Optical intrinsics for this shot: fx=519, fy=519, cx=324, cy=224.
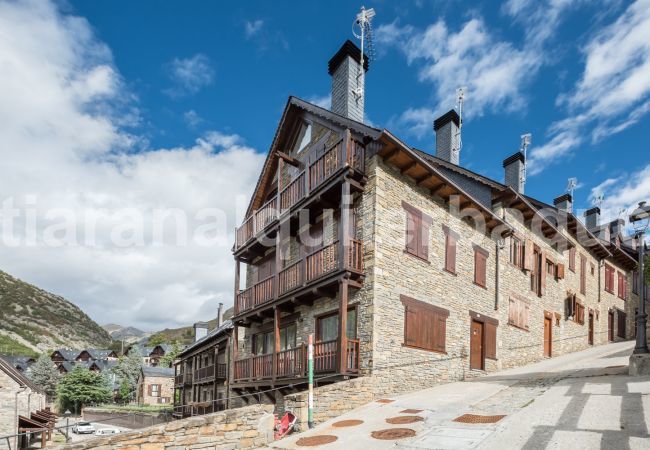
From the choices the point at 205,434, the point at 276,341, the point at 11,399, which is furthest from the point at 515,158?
the point at 11,399

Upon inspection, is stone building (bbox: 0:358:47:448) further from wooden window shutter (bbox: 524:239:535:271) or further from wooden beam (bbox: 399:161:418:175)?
wooden window shutter (bbox: 524:239:535:271)

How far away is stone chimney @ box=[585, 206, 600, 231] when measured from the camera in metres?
33.0

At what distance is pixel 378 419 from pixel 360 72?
11.3 m

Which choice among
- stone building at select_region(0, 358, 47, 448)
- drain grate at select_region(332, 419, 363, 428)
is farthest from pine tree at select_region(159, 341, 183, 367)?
drain grate at select_region(332, 419, 363, 428)

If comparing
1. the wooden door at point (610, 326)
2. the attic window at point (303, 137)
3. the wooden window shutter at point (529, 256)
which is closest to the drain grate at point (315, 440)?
the attic window at point (303, 137)

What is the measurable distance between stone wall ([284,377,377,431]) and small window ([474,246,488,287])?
7117 millimetres

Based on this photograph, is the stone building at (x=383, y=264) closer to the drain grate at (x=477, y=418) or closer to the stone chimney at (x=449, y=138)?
the stone chimney at (x=449, y=138)

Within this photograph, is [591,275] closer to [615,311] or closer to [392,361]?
[615,311]

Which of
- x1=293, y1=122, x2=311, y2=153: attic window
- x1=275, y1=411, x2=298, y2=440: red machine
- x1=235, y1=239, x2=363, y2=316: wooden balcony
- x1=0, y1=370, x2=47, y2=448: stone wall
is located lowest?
x1=0, y1=370, x2=47, y2=448: stone wall

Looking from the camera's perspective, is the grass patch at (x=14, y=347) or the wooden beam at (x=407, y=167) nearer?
the wooden beam at (x=407, y=167)

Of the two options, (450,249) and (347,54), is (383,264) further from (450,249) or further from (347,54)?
(347,54)

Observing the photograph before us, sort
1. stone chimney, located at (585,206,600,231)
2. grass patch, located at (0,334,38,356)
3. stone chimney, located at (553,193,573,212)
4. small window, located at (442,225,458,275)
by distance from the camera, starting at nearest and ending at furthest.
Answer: small window, located at (442,225,458,275) → stone chimney, located at (553,193,573,212) → stone chimney, located at (585,206,600,231) → grass patch, located at (0,334,38,356)

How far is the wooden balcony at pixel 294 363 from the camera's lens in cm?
1349

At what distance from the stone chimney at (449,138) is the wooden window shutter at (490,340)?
6.57 meters
